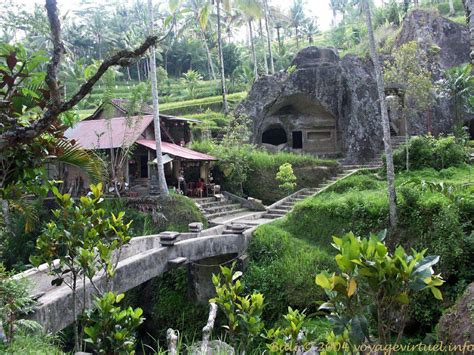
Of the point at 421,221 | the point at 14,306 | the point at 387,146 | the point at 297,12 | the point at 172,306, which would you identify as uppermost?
the point at 297,12

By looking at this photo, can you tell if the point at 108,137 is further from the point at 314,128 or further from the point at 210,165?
the point at 314,128

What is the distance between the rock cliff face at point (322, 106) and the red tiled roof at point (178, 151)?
16.4 feet

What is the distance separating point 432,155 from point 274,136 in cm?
1298

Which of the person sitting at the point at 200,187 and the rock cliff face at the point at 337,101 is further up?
the rock cliff face at the point at 337,101

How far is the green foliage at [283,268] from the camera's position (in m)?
11.0

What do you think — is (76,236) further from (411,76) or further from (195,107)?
(195,107)

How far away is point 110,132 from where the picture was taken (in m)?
18.0

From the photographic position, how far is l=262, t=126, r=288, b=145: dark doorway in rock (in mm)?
Result: 27422

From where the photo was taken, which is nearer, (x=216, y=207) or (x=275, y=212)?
(x=275, y=212)

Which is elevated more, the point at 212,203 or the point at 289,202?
the point at 212,203

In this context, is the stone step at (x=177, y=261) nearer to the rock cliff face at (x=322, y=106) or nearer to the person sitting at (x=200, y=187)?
the person sitting at (x=200, y=187)

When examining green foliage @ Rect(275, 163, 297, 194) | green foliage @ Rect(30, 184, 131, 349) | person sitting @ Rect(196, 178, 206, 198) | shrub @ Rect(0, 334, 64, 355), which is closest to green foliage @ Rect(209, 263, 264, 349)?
green foliage @ Rect(30, 184, 131, 349)

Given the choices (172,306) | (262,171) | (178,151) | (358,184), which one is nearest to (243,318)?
(172,306)

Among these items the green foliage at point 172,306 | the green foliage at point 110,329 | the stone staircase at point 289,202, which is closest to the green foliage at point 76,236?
the green foliage at point 110,329
